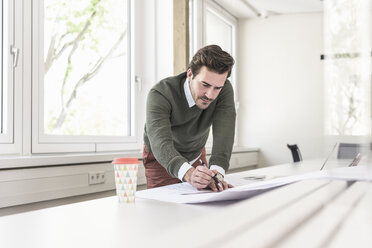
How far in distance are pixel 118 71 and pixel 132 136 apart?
47 centimetres

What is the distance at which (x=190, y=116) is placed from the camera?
1664 millimetres

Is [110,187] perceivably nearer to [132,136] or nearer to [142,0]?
[132,136]

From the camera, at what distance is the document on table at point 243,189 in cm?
63

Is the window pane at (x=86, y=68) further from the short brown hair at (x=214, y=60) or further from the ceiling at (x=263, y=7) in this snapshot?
the ceiling at (x=263, y=7)

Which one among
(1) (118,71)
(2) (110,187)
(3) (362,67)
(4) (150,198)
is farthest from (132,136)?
(3) (362,67)

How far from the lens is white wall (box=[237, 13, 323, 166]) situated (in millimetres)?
4066

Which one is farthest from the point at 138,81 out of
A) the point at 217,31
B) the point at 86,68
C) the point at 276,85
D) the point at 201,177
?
the point at 201,177

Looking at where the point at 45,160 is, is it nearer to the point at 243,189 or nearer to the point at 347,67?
the point at 243,189

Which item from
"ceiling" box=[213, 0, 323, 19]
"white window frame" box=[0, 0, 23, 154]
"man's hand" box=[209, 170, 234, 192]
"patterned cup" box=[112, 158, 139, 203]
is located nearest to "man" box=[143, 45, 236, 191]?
"man's hand" box=[209, 170, 234, 192]

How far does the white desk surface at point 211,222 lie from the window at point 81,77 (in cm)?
139

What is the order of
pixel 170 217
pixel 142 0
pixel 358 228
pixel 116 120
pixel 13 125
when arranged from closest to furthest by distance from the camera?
pixel 358 228
pixel 170 217
pixel 13 125
pixel 116 120
pixel 142 0

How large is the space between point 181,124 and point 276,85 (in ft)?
8.91

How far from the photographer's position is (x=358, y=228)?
412mm

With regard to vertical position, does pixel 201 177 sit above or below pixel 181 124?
below
